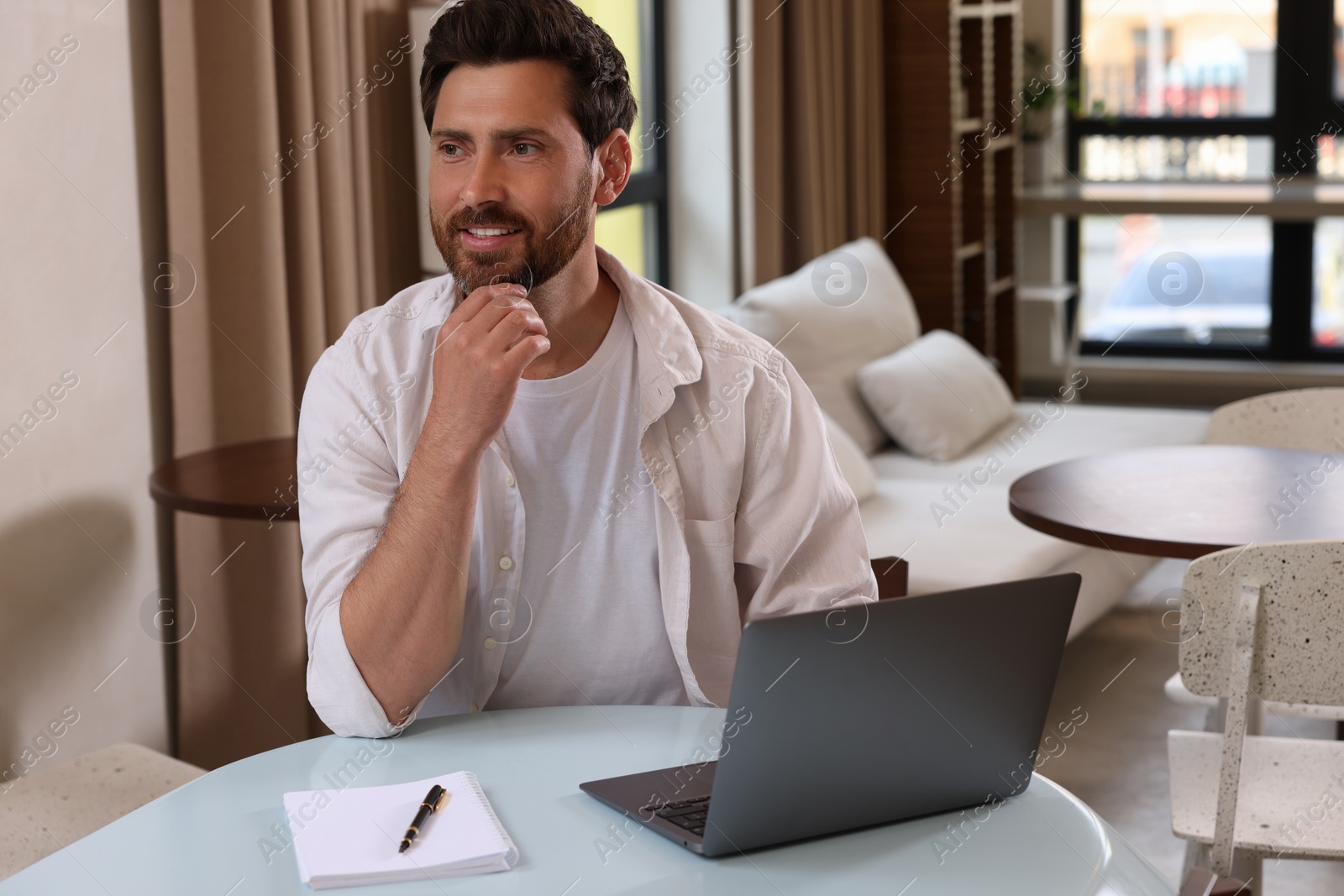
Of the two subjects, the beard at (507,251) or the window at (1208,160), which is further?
the window at (1208,160)

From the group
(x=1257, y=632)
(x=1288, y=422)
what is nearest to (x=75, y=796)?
(x=1257, y=632)

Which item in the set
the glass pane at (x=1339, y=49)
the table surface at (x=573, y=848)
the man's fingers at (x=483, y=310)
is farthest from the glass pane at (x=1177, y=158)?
the table surface at (x=573, y=848)

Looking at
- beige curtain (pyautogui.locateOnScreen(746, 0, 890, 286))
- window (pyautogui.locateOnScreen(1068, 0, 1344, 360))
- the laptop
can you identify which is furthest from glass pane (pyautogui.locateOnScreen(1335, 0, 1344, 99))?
the laptop

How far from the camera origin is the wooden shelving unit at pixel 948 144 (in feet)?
15.9

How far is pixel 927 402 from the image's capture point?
378 cm

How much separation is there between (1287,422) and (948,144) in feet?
7.28

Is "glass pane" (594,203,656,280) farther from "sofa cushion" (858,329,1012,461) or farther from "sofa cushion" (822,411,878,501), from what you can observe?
"sofa cushion" (822,411,878,501)

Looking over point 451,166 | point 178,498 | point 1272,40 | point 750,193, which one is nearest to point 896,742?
point 451,166

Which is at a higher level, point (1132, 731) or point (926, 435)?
point (926, 435)

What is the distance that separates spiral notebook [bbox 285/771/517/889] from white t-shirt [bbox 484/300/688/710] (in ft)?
1.03

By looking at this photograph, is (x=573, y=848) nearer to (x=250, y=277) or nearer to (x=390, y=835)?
(x=390, y=835)

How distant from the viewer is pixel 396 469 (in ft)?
4.74

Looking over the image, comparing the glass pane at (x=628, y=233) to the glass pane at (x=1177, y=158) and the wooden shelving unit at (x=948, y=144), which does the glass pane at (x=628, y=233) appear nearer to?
the wooden shelving unit at (x=948, y=144)

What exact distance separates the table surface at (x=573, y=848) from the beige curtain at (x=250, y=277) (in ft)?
4.16
